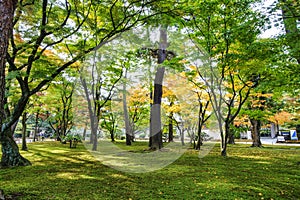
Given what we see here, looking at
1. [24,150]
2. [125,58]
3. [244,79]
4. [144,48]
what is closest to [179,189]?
[244,79]

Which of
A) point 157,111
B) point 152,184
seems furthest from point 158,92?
point 152,184

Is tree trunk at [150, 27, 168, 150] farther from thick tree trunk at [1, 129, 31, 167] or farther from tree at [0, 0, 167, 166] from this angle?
thick tree trunk at [1, 129, 31, 167]

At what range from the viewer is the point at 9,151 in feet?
18.4

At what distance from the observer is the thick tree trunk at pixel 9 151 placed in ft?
17.8

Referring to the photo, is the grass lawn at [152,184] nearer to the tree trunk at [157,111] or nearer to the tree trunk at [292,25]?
the tree trunk at [292,25]

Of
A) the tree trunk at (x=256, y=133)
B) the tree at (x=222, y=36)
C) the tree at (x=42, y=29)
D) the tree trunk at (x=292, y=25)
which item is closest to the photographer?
the tree trunk at (x=292, y=25)

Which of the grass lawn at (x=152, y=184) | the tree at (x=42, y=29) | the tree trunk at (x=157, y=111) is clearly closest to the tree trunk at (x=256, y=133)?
Result: the tree trunk at (x=157, y=111)

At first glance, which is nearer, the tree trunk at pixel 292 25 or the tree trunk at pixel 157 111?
the tree trunk at pixel 292 25

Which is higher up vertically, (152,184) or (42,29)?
(42,29)

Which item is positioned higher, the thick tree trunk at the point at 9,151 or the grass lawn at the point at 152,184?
the thick tree trunk at the point at 9,151

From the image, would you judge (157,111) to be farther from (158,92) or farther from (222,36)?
(222,36)

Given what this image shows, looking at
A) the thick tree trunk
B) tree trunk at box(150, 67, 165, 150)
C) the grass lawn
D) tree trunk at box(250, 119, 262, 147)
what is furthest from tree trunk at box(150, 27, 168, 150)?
tree trunk at box(250, 119, 262, 147)

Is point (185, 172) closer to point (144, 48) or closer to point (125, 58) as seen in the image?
point (125, 58)

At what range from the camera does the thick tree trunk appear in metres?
5.42
